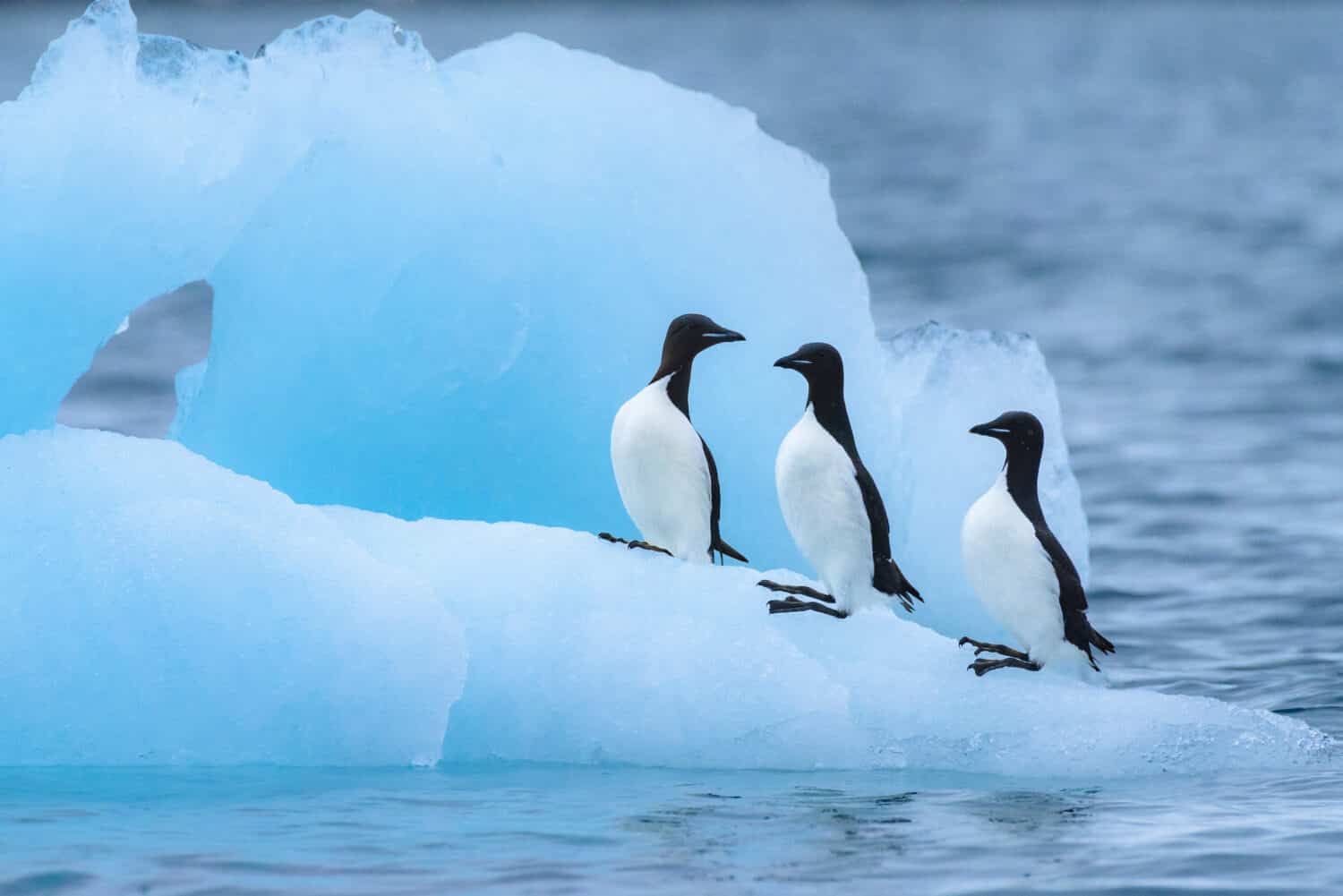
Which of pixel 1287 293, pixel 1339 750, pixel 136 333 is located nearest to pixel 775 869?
pixel 1339 750

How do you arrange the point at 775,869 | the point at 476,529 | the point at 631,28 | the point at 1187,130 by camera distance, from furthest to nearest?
the point at 631,28 < the point at 1187,130 < the point at 476,529 < the point at 775,869

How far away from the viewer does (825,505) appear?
581 centimetres

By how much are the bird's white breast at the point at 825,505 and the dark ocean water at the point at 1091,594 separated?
2.05 ft

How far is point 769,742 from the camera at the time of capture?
5836mm

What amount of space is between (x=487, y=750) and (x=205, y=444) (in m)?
1.94

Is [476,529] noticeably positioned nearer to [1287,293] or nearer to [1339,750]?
[1339,750]

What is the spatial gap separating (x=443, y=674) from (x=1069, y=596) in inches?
71.9

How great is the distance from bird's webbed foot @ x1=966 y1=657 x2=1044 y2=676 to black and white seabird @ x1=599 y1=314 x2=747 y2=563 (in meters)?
0.93

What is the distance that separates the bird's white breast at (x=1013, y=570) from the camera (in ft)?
18.8

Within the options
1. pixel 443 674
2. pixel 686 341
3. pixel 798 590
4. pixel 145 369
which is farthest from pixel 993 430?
pixel 145 369

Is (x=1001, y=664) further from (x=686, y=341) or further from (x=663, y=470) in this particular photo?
(x=686, y=341)

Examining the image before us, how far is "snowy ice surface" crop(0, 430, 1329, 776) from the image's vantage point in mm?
5832

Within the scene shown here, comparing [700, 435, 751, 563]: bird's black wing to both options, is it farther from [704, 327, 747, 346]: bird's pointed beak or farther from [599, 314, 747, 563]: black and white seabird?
[704, 327, 747, 346]: bird's pointed beak

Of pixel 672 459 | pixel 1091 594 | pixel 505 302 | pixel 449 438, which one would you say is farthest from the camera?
pixel 1091 594
